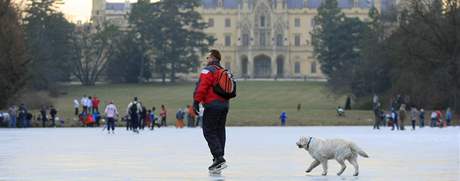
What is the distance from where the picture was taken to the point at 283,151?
28.8 m

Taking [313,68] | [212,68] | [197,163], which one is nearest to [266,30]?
[313,68]

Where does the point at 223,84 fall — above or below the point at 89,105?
above

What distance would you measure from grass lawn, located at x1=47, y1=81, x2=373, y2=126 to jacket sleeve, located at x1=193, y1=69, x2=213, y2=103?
140 ft

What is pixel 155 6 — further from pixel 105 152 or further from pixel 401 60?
pixel 105 152

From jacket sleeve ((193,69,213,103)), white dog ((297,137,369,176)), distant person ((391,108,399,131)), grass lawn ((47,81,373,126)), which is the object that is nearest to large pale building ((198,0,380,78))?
grass lawn ((47,81,373,126))

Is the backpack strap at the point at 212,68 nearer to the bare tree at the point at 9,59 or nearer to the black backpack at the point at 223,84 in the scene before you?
the black backpack at the point at 223,84

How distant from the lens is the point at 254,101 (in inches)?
4112

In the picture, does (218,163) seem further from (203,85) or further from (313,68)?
(313,68)

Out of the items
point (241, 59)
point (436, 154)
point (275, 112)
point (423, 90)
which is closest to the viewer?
point (436, 154)

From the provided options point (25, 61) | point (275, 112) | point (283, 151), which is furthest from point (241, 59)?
point (283, 151)

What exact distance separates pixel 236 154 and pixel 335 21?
401ft

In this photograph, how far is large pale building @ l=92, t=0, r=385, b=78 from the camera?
18488 cm

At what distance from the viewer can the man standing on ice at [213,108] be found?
780 inches

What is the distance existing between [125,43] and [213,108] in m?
116
